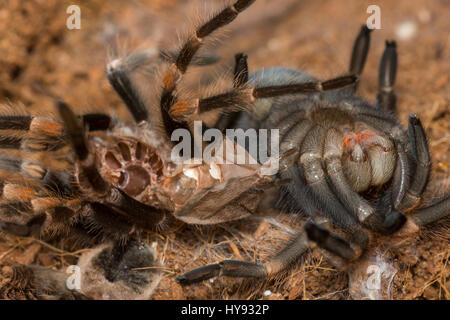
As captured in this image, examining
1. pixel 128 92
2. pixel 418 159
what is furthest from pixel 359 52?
pixel 128 92

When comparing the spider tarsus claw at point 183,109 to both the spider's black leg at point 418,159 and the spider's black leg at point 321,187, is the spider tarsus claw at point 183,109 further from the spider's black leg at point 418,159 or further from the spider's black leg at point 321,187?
the spider's black leg at point 418,159

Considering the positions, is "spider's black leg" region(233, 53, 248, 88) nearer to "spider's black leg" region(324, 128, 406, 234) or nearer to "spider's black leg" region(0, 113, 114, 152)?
"spider's black leg" region(324, 128, 406, 234)

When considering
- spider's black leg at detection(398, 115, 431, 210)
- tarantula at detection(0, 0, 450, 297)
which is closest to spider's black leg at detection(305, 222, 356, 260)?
tarantula at detection(0, 0, 450, 297)

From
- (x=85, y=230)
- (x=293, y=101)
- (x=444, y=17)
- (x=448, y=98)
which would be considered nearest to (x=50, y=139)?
(x=85, y=230)

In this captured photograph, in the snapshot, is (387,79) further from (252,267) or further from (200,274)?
(200,274)

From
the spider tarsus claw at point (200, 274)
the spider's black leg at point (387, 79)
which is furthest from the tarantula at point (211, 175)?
the spider's black leg at point (387, 79)

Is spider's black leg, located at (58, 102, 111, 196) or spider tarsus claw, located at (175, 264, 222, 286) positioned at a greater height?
spider's black leg, located at (58, 102, 111, 196)
